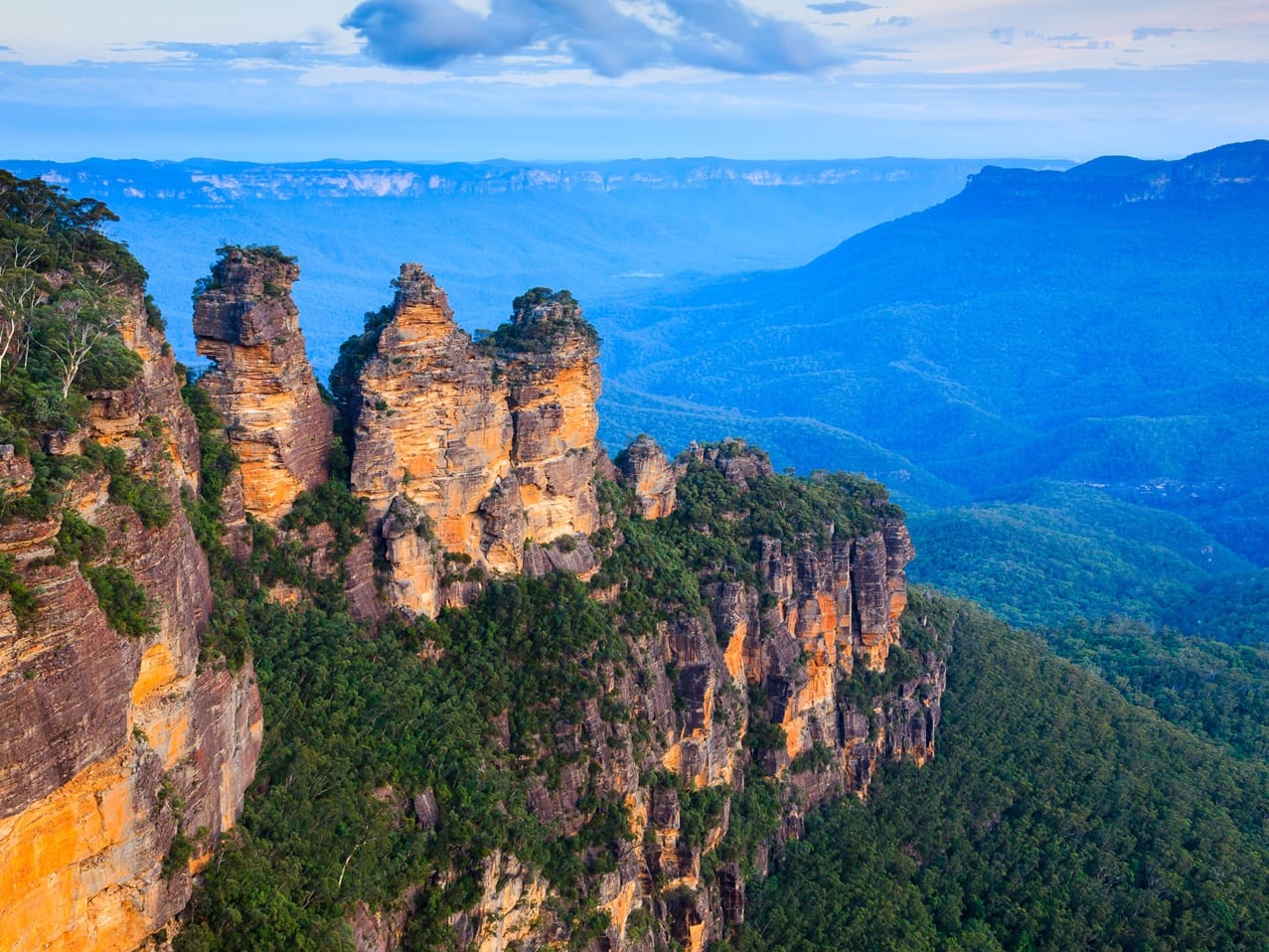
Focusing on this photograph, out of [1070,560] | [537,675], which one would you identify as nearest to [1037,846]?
[537,675]

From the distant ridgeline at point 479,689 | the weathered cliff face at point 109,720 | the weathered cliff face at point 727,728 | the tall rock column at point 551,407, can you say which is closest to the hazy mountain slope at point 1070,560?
the distant ridgeline at point 479,689

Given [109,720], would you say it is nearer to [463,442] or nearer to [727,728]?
[463,442]

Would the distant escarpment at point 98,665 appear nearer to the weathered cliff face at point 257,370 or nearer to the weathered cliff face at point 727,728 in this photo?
the weathered cliff face at point 257,370

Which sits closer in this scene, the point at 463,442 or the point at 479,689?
the point at 479,689

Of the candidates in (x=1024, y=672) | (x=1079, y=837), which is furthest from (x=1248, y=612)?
(x=1079, y=837)

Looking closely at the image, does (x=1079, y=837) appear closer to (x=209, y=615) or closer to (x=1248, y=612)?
(x=209, y=615)
